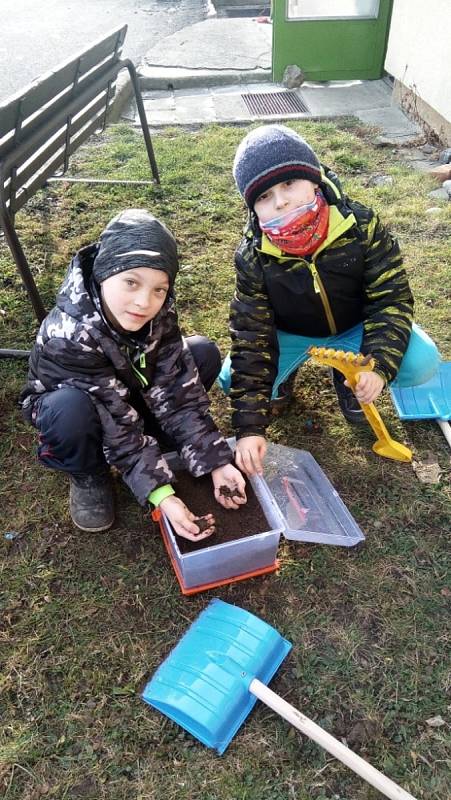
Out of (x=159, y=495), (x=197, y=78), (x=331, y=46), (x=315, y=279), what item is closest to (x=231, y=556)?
(x=159, y=495)

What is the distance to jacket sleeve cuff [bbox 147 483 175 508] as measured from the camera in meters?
1.74

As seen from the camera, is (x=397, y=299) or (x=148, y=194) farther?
(x=148, y=194)

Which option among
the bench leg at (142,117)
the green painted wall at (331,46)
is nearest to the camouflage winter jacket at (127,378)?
the bench leg at (142,117)

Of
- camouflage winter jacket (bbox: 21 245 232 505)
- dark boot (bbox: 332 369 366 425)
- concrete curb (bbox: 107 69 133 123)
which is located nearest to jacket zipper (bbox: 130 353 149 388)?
camouflage winter jacket (bbox: 21 245 232 505)

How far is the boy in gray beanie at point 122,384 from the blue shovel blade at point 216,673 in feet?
0.87

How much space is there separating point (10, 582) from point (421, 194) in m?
3.31

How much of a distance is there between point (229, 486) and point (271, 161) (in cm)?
97

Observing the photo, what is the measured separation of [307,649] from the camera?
1.63m

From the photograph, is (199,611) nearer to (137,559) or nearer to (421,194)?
(137,559)

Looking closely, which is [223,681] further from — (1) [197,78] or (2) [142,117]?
(1) [197,78]

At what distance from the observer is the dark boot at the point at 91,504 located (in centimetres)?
192

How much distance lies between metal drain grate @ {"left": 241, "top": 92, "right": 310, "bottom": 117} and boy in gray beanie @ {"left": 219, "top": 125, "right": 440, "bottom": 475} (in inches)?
142

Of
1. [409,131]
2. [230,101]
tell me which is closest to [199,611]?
[409,131]

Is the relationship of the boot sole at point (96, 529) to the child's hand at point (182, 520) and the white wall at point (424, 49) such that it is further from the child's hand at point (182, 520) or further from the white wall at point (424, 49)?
the white wall at point (424, 49)
